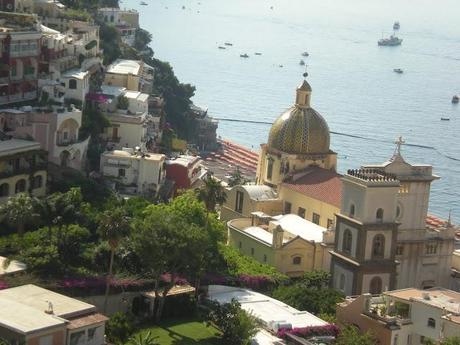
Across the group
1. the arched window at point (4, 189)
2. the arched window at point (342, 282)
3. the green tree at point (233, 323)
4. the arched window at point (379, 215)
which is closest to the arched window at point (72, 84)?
the arched window at point (4, 189)

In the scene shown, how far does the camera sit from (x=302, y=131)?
200 ft

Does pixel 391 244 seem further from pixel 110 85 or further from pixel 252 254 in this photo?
pixel 110 85

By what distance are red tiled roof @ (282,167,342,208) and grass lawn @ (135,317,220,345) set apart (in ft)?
47.0

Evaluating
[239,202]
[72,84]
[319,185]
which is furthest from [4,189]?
[319,185]

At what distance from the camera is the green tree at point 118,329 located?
130 ft

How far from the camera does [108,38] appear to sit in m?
87.9

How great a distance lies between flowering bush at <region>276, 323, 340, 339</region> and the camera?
141 feet

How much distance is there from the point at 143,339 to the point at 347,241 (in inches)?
571

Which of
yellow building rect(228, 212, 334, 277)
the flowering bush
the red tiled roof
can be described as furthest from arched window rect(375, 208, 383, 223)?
the flowering bush

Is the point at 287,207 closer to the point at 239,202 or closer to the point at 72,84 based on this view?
the point at 239,202

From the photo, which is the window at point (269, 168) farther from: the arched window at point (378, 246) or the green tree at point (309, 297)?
the green tree at point (309, 297)

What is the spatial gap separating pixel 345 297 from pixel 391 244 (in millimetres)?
3850

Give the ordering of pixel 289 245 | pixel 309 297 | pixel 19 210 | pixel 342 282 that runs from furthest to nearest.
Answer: pixel 289 245, pixel 342 282, pixel 309 297, pixel 19 210

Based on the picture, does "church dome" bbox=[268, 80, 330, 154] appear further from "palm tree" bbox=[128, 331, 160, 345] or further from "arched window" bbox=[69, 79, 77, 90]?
"palm tree" bbox=[128, 331, 160, 345]
